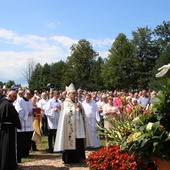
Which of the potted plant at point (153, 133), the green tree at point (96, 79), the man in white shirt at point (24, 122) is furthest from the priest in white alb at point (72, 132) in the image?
the green tree at point (96, 79)

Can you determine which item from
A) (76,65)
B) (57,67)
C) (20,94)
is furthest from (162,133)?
(57,67)

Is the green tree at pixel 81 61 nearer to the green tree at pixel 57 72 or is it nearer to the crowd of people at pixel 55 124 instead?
the green tree at pixel 57 72

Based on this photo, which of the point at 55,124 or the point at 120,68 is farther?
the point at 120,68

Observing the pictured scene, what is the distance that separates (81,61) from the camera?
67.4m

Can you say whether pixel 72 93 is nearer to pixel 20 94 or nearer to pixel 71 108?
Result: pixel 71 108

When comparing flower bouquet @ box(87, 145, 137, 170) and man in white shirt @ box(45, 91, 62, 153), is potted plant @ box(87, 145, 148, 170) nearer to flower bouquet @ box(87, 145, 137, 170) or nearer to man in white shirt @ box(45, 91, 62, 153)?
flower bouquet @ box(87, 145, 137, 170)

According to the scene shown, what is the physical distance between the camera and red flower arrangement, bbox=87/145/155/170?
4.85 meters

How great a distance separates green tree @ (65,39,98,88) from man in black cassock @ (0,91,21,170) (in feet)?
191

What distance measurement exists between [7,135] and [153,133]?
441cm

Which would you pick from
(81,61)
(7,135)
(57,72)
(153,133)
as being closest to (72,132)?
(7,135)

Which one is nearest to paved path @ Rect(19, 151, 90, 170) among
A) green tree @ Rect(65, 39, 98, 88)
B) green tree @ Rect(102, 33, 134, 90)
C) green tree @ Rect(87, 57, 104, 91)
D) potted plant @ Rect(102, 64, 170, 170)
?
potted plant @ Rect(102, 64, 170, 170)

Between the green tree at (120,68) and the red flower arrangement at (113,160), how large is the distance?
48.8 metres

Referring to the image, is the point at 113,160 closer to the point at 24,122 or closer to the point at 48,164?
the point at 48,164

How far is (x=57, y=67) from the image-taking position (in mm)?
85125
